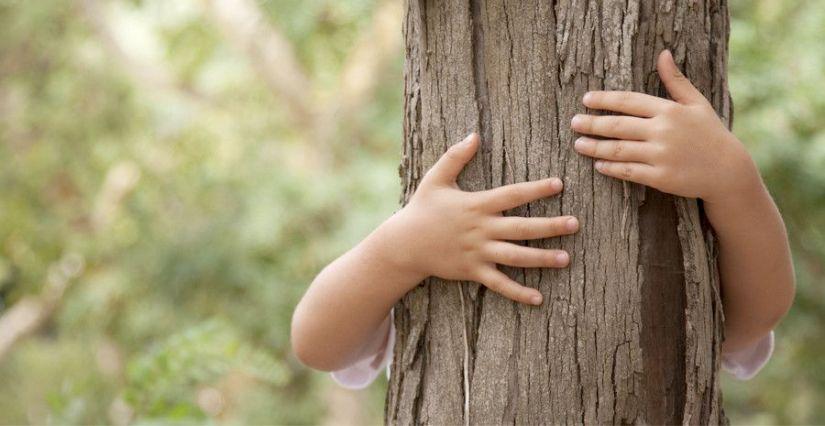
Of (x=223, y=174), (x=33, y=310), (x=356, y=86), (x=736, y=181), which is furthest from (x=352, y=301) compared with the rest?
(x=33, y=310)

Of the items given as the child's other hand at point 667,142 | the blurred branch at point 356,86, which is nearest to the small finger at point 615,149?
the child's other hand at point 667,142

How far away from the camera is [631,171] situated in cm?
120

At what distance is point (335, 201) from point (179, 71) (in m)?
2.42

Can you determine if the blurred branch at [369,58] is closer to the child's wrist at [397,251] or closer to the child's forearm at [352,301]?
the child's forearm at [352,301]

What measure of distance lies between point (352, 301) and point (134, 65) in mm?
5644

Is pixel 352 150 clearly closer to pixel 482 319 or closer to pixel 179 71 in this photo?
pixel 179 71

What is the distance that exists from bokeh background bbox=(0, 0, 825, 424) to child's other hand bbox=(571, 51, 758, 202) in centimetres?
270

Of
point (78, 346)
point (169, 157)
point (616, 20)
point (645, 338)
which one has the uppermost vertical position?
point (169, 157)

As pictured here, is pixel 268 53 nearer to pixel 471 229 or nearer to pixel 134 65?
pixel 134 65

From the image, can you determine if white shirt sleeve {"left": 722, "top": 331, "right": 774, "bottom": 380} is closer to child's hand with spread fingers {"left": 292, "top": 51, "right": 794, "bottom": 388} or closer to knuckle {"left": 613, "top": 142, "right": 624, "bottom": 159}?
child's hand with spread fingers {"left": 292, "top": 51, "right": 794, "bottom": 388}

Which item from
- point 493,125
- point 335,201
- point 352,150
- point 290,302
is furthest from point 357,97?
point 493,125

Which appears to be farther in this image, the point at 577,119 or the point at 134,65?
the point at 134,65

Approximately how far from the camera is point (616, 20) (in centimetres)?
123

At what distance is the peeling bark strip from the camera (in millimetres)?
1232
